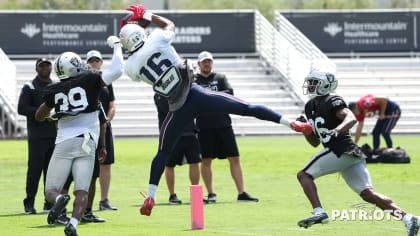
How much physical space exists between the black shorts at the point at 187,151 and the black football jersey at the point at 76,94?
4.55 meters

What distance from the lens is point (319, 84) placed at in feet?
39.0

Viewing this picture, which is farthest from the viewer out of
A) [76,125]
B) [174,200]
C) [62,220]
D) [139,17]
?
[174,200]

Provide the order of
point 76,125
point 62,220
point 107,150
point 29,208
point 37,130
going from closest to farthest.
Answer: point 76,125 → point 62,220 → point 29,208 → point 37,130 → point 107,150

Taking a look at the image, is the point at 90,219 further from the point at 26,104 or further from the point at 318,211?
the point at 318,211

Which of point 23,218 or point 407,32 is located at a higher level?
point 407,32

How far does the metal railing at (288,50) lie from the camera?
128ft

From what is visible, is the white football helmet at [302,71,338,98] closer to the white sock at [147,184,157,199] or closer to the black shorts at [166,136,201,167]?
the white sock at [147,184,157,199]

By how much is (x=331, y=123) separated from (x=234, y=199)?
4.98 m

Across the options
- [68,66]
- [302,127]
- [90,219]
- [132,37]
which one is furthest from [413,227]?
[90,219]

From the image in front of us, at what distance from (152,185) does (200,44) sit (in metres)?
28.1

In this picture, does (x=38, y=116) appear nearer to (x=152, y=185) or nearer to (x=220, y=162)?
(x=152, y=185)

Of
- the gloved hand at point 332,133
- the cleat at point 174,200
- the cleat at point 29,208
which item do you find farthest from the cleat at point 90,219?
the gloved hand at point 332,133

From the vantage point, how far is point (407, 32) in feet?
139

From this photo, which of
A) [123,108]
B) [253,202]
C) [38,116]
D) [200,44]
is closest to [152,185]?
[38,116]
